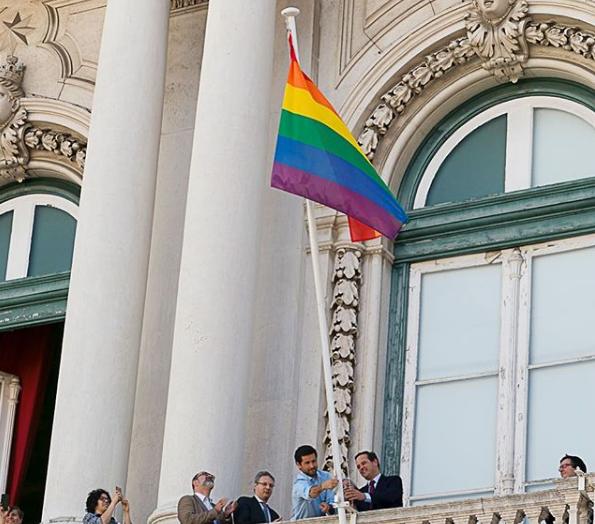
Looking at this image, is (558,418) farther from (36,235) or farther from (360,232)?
(36,235)

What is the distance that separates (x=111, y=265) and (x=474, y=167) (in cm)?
341

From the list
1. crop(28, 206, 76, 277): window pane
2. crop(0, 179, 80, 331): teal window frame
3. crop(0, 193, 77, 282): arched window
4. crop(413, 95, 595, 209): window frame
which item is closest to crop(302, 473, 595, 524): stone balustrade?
crop(413, 95, 595, 209): window frame

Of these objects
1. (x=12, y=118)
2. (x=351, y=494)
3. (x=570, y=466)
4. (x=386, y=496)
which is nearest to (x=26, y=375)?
(x=12, y=118)

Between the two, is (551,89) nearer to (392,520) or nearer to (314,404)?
(314,404)

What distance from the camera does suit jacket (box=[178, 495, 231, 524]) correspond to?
1428 centimetres

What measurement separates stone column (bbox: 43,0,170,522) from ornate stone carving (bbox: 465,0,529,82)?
277 cm

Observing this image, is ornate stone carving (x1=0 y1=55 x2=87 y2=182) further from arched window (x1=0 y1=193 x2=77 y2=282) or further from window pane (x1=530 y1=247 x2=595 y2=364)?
window pane (x1=530 y1=247 x2=595 y2=364)

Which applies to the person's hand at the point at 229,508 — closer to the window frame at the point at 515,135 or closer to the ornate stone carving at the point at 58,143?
the window frame at the point at 515,135

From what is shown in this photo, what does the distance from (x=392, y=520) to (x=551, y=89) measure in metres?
5.15

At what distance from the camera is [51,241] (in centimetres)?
2003

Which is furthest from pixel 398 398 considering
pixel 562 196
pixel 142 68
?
pixel 142 68

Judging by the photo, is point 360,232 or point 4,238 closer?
point 360,232

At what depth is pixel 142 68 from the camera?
17531 mm

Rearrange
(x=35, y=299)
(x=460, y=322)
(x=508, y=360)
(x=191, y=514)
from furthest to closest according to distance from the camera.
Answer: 1. (x=35, y=299)
2. (x=460, y=322)
3. (x=508, y=360)
4. (x=191, y=514)
